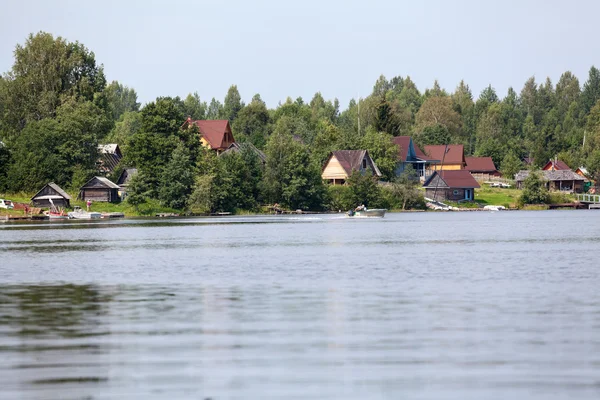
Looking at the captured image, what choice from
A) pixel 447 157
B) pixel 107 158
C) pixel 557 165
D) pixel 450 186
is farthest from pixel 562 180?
pixel 107 158

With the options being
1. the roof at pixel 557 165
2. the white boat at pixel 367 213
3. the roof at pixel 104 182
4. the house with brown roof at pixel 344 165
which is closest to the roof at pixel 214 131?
the house with brown roof at pixel 344 165

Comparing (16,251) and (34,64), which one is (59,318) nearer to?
(16,251)

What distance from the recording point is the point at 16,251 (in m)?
52.0

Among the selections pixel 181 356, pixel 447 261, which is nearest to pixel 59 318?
pixel 181 356

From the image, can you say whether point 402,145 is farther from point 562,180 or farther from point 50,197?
point 50,197

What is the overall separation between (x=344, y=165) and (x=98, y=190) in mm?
37530

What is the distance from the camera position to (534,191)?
450 ft

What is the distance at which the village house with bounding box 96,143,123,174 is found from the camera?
126100mm

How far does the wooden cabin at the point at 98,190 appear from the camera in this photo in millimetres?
115938

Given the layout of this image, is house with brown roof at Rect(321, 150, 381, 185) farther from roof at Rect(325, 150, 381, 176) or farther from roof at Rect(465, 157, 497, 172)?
roof at Rect(465, 157, 497, 172)

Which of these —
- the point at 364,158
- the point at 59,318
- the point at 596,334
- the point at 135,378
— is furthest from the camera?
the point at 364,158

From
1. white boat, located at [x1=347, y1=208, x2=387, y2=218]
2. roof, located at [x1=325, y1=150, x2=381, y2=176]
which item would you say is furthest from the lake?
roof, located at [x1=325, y1=150, x2=381, y2=176]

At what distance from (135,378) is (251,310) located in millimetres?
9134

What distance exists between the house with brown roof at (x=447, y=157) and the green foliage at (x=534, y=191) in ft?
102
